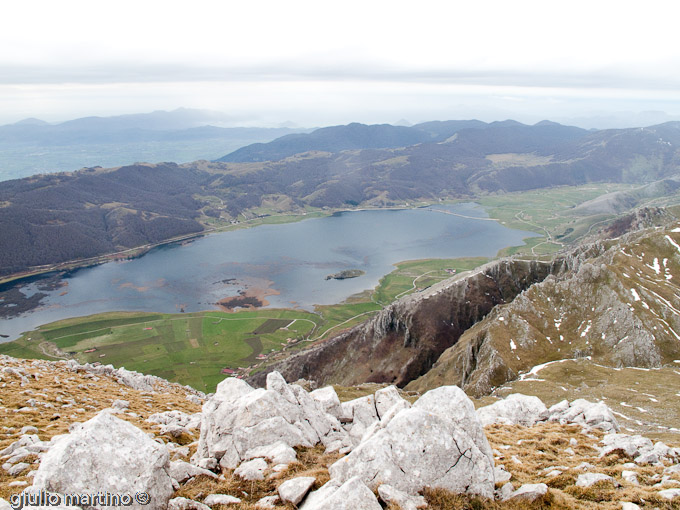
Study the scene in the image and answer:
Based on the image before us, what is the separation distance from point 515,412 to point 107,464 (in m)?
41.7

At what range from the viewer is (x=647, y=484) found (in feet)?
77.3

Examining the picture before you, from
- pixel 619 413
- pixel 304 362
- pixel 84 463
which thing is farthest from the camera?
pixel 304 362

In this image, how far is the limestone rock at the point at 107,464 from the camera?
19.5 m

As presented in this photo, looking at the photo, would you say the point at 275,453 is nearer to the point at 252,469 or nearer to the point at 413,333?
the point at 252,469

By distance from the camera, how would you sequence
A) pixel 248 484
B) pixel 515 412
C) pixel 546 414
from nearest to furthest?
pixel 248 484 < pixel 515 412 < pixel 546 414

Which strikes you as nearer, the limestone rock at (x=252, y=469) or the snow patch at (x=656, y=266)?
the limestone rock at (x=252, y=469)

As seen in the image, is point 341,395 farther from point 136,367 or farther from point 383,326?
point 136,367

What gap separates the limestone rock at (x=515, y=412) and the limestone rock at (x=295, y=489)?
29.5 metres

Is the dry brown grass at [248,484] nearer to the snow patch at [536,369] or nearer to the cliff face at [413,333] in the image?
the snow patch at [536,369]

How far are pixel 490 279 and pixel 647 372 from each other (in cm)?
8200

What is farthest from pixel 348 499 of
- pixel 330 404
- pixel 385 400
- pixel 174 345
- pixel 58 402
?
pixel 174 345

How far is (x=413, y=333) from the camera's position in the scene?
5960 inches

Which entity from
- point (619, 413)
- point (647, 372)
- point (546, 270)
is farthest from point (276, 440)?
point (546, 270)

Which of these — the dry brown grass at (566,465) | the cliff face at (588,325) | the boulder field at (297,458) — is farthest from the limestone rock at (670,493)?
the cliff face at (588,325)
